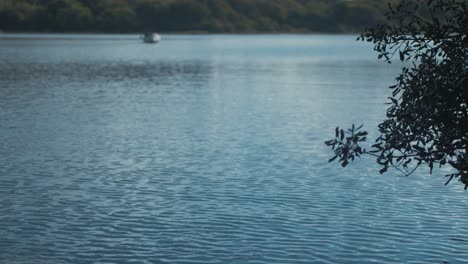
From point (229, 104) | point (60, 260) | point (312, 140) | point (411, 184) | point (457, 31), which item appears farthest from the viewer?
point (229, 104)

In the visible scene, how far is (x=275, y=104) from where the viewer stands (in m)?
48.3

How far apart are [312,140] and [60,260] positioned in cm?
1792

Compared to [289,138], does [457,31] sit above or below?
above

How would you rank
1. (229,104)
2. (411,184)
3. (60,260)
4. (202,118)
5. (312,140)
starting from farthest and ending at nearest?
(229,104) < (202,118) < (312,140) < (411,184) < (60,260)

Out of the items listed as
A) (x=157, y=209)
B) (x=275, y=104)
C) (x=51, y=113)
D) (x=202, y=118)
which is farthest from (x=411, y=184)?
(x=275, y=104)

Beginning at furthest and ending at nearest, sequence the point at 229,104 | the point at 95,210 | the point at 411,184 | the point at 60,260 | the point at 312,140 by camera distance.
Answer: the point at 229,104 → the point at 312,140 → the point at 411,184 → the point at 95,210 → the point at 60,260

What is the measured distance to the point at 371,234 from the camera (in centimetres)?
1745

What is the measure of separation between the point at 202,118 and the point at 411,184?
60.3 ft

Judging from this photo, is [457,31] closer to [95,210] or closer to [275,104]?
[95,210]

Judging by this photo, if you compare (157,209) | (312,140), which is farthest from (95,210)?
(312,140)

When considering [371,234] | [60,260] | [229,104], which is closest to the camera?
[60,260]

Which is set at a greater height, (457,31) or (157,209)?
(457,31)

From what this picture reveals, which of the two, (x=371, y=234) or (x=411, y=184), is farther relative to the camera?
(x=411, y=184)

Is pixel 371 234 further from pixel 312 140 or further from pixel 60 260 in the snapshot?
pixel 312 140
